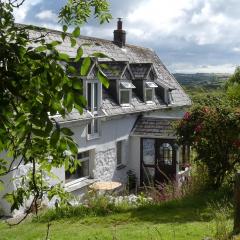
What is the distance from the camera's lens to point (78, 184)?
18406 millimetres

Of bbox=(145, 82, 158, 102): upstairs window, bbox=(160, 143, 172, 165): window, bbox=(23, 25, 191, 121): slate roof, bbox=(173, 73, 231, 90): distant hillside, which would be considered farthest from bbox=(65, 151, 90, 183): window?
bbox=(173, 73, 231, 90): distant hillside

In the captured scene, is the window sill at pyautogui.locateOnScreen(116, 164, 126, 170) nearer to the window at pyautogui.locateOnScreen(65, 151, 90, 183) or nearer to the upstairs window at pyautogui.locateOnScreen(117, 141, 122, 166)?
the upstairs window at pyautogui.locateOnScreen(117, 141, 122, 166)

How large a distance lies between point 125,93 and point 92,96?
141 inches

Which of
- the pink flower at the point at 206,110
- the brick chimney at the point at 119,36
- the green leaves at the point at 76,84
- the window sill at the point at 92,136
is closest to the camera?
the green leaves at the point at 76,84

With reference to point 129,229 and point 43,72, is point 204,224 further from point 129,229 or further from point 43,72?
point 43,72

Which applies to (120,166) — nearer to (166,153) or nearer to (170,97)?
(166,153)

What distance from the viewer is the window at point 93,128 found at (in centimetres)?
1925

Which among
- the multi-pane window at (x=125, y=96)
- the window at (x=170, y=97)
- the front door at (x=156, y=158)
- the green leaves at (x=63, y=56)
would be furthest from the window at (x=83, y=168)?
the green leaves at (x=63, y=56)

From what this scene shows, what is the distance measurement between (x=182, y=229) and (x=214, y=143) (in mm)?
5022

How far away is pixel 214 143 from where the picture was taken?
45.1ft

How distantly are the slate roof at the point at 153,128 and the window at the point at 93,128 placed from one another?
3.40m

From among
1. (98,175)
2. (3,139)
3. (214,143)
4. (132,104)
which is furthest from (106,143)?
(3,139)

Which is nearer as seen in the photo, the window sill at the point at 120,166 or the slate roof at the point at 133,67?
the slate roof at the point at 133,67

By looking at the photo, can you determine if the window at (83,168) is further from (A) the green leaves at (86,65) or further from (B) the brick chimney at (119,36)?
(A) the green leaves at (86,65)
